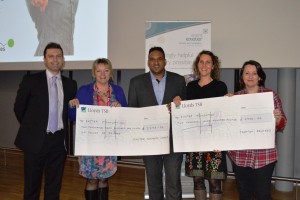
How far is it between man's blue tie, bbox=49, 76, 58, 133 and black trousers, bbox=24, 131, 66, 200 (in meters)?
0.07

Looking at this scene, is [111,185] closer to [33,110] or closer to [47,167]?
[47,167]

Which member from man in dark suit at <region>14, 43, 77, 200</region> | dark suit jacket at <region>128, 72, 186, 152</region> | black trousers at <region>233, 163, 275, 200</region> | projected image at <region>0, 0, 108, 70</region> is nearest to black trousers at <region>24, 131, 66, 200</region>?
man in dark suit at <region>14, 43, 77, 200</region>

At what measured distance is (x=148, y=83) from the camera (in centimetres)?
278

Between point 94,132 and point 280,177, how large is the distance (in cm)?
276

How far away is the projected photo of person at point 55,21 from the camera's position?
4547 mm

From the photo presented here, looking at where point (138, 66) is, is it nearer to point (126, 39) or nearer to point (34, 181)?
point (126, 39)

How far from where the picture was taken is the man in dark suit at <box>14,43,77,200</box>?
261 centimetres

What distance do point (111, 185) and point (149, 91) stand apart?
2.26 m

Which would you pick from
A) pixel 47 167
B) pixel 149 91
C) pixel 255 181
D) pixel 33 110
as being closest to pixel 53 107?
pixel 33 110

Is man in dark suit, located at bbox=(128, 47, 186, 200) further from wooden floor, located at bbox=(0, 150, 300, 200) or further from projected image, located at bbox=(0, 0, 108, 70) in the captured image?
projected image, located at bbox=(0, 0, 108, 70)

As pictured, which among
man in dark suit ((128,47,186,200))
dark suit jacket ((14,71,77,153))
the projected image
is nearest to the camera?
dark suit jacket ((14,71,77,153))

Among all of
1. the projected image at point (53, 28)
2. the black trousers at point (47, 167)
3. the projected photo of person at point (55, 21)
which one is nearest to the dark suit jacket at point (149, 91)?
the black trousers at point (47, 167)

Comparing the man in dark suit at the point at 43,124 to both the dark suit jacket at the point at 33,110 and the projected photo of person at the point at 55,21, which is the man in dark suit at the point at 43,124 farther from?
the projected photo of person at the point at 55,21

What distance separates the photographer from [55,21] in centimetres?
459
